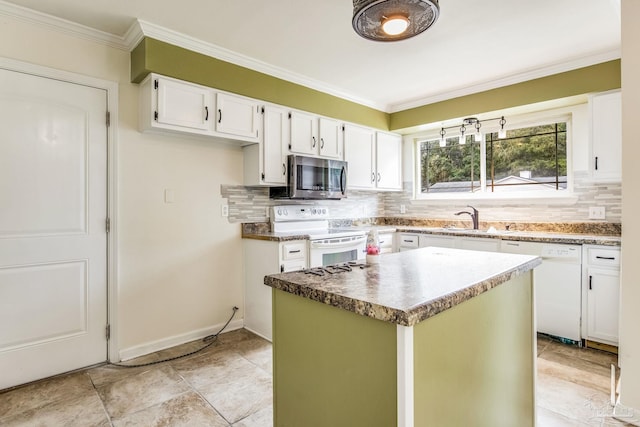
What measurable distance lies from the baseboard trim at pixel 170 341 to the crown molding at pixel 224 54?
2371 mm

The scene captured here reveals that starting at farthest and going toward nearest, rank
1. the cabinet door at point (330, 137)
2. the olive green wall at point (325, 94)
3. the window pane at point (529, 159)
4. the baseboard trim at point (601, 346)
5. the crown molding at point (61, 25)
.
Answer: the cabinet door at point (330, 137), the window pane at point (529, 159), the baseboard trim at point (601, 346), the olive green wall at point (325, 94), the crown molding at point (61, 25)

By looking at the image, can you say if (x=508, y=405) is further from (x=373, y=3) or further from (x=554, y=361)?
(x=373, y=3)

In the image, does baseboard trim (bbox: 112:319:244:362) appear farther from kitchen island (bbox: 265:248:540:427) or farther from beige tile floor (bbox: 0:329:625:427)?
kitchen island (bbox: 265:248:540:427)

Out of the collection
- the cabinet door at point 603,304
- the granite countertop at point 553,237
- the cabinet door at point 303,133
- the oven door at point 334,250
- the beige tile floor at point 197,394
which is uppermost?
the cabinet door at point 303,133

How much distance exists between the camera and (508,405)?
4.86 ft

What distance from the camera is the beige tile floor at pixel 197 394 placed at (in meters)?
1.86

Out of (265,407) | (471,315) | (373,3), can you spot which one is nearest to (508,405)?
(471,315)

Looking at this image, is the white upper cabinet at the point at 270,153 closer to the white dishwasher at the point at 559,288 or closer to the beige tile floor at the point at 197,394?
the beige tile floor at the point at 197,394

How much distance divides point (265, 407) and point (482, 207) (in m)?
3.24

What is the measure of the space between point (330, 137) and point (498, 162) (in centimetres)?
202

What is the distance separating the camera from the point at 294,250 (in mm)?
3010

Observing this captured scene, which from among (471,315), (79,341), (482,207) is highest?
(482,207)

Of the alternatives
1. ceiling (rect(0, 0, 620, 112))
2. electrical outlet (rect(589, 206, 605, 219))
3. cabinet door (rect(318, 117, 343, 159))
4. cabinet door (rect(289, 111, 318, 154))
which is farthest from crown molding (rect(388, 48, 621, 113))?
cabinet door (rect(289, 111, 318, 154))

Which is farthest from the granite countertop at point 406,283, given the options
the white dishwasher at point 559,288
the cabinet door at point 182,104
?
the cabinet door at point 182,104
